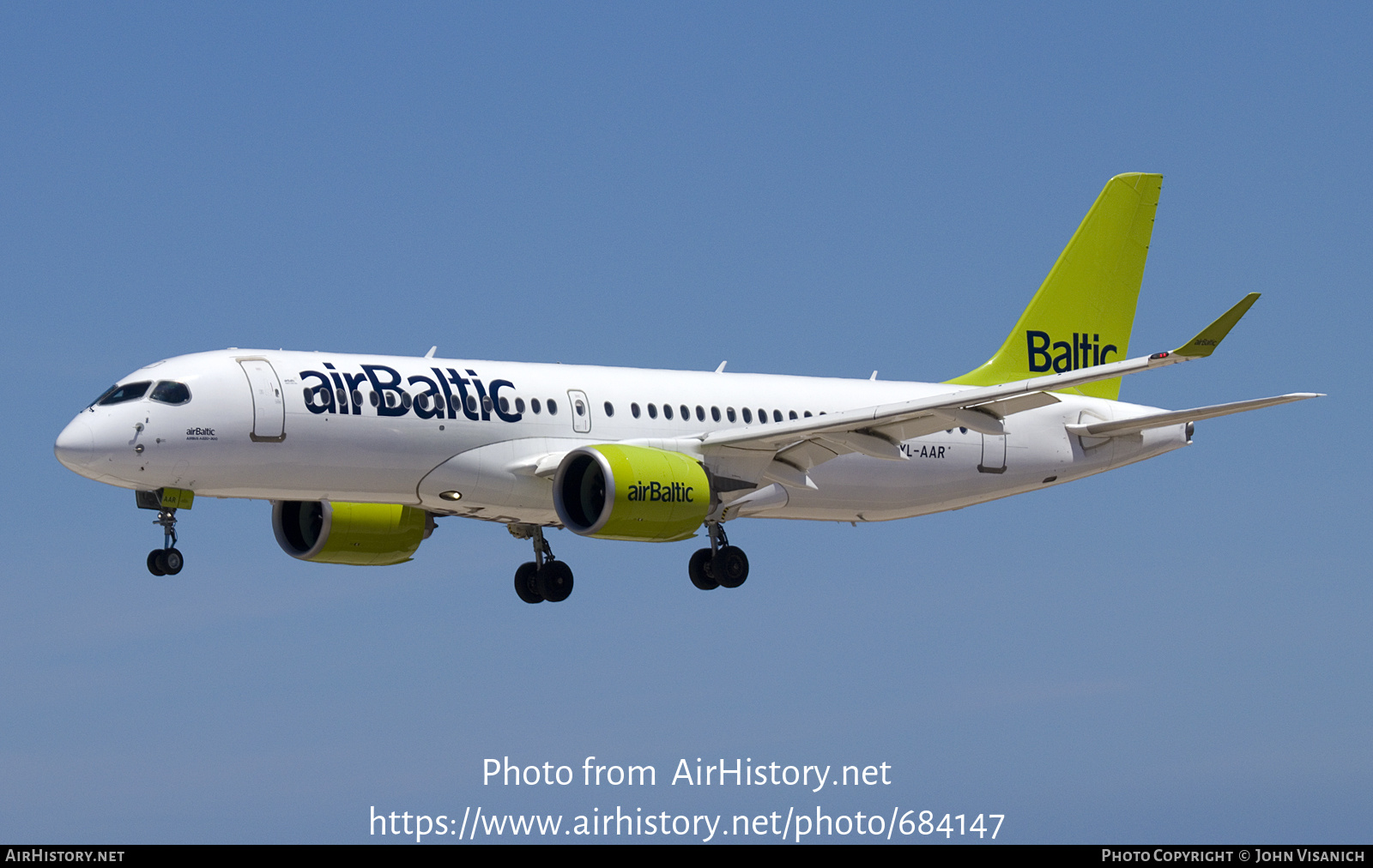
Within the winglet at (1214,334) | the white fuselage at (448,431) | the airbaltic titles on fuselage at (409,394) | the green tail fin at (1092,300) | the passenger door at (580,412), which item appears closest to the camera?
the winglet at (1214,334)

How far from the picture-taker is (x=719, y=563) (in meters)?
43.6

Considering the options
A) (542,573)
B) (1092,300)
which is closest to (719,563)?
(542,573)

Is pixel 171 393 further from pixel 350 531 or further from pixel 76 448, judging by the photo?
pixel 350 531

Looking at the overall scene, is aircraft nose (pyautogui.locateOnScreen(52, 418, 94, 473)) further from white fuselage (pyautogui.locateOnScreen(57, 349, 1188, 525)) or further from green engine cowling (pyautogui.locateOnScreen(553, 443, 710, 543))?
green engine cowling (pyautogui.locateOnScreen(553, 443, 710, 543))

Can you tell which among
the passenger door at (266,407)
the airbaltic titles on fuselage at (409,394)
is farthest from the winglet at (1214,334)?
the passenger door at (266,407)

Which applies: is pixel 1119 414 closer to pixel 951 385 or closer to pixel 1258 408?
pixel 951 385

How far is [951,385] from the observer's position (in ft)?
159

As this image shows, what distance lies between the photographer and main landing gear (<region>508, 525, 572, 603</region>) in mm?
44625

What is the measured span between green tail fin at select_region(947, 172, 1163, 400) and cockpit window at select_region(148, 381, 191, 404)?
64.3ft

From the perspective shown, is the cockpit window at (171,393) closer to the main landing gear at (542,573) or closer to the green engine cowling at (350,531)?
the green engine cowling at (350,531)

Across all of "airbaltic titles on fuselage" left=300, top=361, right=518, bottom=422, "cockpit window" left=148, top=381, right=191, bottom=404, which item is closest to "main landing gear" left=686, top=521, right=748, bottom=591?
"airbaltic titles on fuselage" left=300, top=361, right=518, bottom=422

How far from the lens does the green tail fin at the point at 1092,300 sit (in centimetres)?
4941

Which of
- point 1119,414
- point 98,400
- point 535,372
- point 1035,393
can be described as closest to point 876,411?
point 1035,393

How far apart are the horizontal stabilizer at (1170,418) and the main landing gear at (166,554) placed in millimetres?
21018
